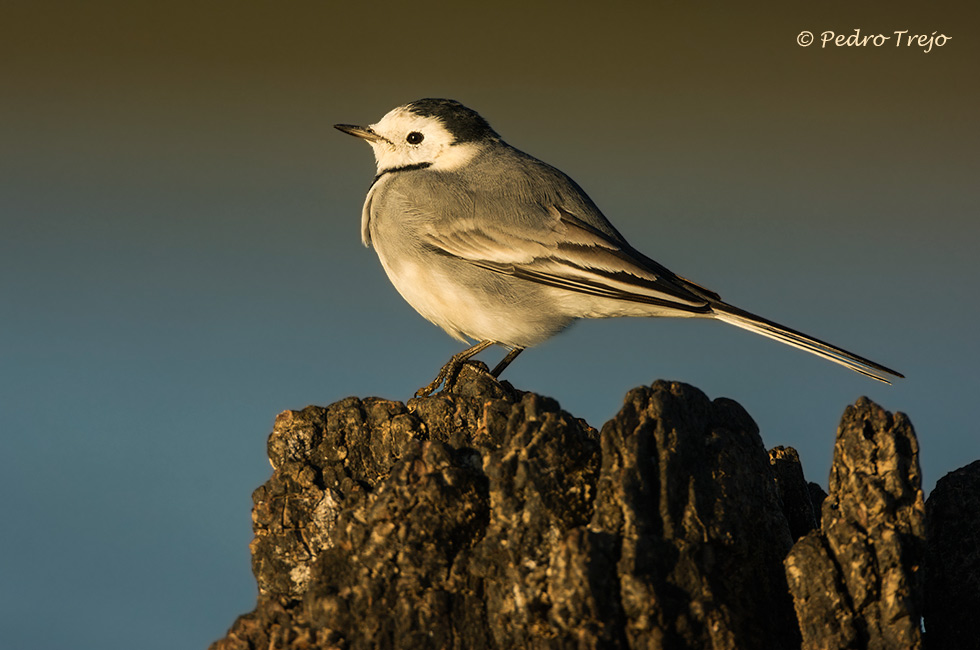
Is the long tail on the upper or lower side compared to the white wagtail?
lower

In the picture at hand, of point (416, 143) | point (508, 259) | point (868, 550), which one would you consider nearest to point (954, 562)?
point (868, 550)

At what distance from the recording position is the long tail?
5051mm

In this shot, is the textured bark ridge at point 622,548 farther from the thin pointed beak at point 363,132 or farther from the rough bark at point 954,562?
the thin pointed beak at point 363,132

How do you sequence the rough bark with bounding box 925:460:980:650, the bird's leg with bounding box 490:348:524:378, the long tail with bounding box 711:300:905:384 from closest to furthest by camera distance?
the rough bark with bounding box 925:460:980:650 < the long tail with bounding box 711:300:905:384 < the bird's leg with bounding box 490:348:524:378

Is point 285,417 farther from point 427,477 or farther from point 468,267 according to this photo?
point 468,267

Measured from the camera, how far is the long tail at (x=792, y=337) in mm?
5051

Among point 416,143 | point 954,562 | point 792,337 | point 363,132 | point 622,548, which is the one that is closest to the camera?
point 622,548

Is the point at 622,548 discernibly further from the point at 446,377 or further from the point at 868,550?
the point at 446,377

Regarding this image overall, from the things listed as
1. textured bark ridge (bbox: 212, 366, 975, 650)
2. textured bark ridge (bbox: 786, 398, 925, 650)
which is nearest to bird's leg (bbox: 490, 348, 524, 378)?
textured bark ridge (bbox: 212, 366, 975, 650)

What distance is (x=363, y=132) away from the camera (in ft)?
25.9

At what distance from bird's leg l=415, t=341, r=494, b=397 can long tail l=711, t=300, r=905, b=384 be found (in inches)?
68.7

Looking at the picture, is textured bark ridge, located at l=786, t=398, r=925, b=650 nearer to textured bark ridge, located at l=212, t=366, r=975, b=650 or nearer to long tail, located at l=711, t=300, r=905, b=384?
textured bark ridge, located at l=212, t=366, r=975, b=650

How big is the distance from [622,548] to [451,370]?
3420 millimetres

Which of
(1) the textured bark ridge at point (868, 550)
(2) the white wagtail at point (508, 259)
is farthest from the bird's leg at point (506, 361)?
(1) the textured bark ridge at point (868, 550)
